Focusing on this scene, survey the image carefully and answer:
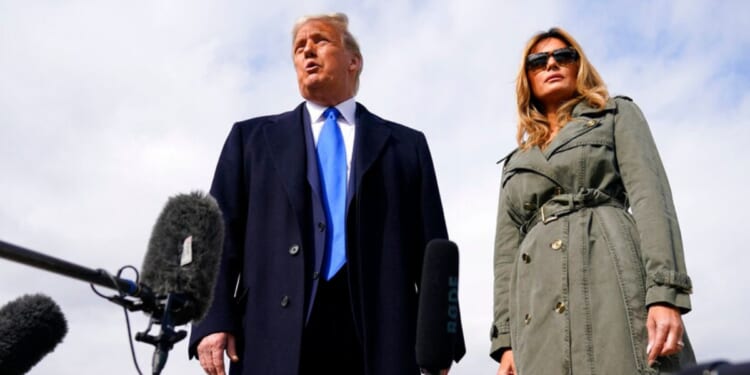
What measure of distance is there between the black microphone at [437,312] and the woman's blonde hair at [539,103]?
7.58ft

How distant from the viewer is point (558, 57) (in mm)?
5672

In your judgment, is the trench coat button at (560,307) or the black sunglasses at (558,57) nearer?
the trench coat button at (560,307)

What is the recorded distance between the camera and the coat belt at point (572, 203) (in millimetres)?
5055

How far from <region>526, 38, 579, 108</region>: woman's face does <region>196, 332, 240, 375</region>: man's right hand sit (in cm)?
214

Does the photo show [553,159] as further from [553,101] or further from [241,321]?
[241,321]

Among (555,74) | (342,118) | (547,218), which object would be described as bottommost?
(547,218)

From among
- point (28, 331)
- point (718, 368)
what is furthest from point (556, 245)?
point (718, 368)

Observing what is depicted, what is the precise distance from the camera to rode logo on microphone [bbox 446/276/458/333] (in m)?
3.26

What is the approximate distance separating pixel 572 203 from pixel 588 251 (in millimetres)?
307

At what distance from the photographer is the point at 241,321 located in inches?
205

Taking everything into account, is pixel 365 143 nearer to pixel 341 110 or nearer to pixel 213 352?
pixel 341 110

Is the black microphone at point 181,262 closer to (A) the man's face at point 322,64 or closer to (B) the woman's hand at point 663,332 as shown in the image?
(B) the woman's hand at point 663,332

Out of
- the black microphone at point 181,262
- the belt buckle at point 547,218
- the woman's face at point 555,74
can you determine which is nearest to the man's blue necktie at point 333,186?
the belt buckle at point 547,218

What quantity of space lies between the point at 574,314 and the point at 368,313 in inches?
39.0
